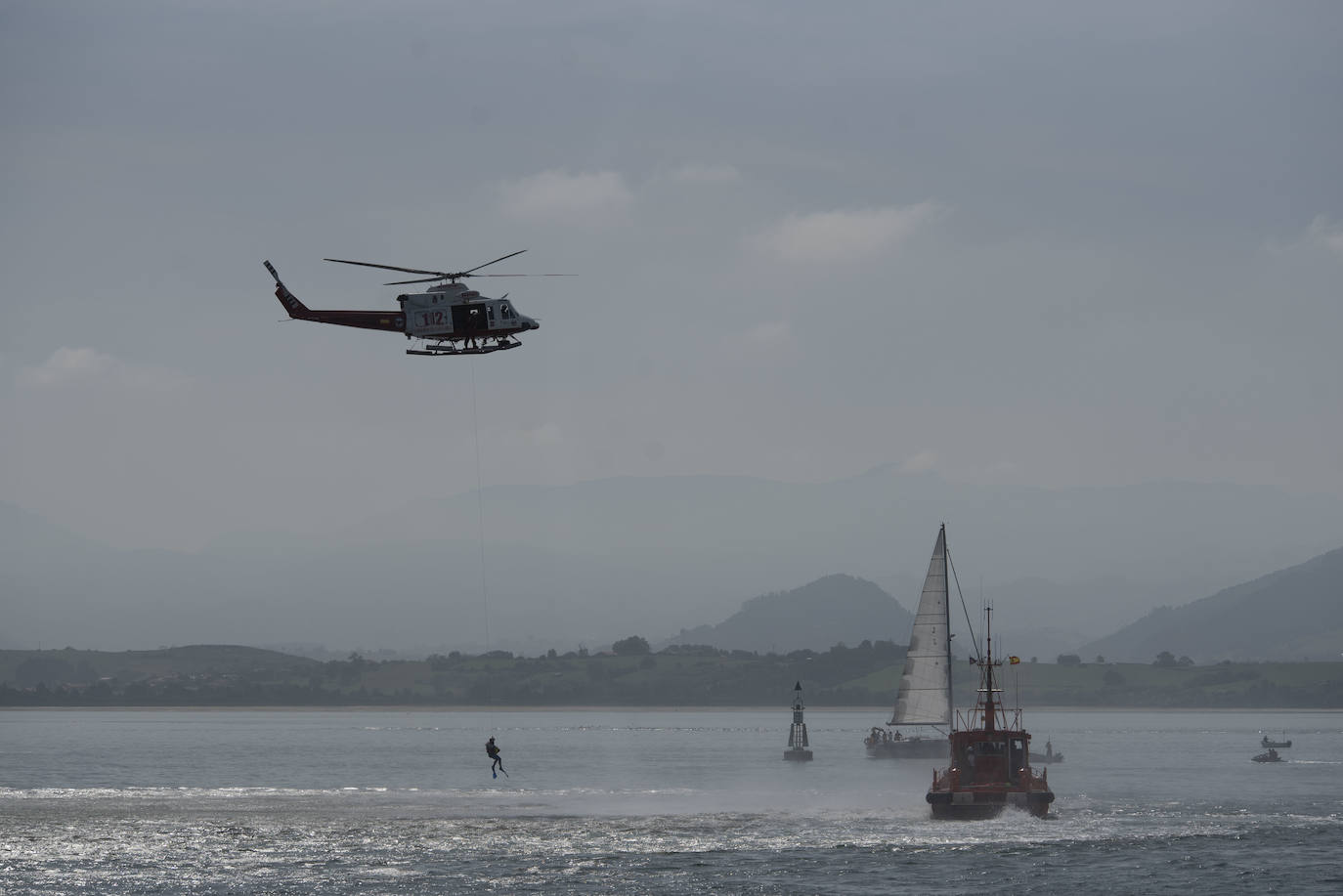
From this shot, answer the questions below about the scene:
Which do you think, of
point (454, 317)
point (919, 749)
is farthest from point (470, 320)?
point (919, 749)

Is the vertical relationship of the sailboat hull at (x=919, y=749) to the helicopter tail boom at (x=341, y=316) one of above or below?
below

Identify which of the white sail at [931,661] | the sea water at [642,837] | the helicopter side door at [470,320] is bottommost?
the sea water at [642,837]

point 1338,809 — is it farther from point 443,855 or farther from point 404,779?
point 404,779

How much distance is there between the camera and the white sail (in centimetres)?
11256

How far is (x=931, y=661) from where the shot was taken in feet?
372

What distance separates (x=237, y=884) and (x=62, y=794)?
174 ft

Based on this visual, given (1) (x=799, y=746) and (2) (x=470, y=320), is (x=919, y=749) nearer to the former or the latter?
(1) (x=799, y=746)

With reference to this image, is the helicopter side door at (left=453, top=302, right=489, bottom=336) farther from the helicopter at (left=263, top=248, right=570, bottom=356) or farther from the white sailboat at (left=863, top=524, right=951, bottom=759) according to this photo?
the white sailboat at (left=863, top=524, right=951, bottom=759)

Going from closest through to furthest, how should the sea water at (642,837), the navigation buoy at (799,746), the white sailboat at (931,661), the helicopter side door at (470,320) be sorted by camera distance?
the sea water at (642,837), the helicopter side door at (470,320), the white sailboat at (931,661), the navigation buoy at (799,746)

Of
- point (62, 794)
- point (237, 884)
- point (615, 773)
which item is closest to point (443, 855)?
point (237, 884)

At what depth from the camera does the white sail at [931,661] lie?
113 m

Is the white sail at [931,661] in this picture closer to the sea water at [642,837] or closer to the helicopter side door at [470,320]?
the sea water at [642,837]

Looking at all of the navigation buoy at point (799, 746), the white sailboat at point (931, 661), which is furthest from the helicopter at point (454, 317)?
the navigation buoy at point (799, 746)

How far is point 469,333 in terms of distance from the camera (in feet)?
268
